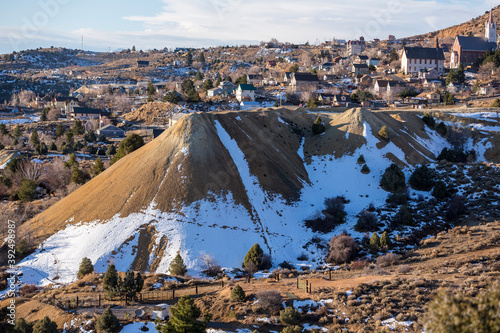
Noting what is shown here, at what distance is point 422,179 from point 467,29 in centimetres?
15764

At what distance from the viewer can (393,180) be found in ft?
149

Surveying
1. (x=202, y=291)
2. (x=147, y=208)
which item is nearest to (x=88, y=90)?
(x=147, y=208)

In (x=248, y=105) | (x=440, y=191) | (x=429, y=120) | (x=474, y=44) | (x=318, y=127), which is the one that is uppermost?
(x=474, y=44)

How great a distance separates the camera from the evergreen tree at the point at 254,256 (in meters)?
31.6

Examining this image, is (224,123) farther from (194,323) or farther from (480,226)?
(194,323)

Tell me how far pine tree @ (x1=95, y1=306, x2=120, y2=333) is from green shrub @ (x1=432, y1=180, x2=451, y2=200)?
3620 centimetres

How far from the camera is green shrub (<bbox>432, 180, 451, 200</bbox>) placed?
4344 centimetres

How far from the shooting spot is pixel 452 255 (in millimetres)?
29766

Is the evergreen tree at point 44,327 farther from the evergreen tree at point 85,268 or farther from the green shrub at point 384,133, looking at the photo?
the green shrub at point 384,133

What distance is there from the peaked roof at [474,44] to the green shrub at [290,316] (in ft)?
396

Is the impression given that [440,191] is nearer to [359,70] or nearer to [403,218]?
[403,218]

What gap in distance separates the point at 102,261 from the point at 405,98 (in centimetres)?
7604

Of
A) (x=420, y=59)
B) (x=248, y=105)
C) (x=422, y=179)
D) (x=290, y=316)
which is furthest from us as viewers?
(x=420, y=59)

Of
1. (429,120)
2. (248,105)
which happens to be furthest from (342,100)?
(429,120)
